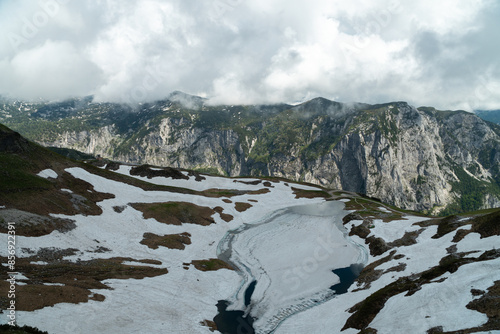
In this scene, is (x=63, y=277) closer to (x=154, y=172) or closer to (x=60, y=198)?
(x=60, y=198)

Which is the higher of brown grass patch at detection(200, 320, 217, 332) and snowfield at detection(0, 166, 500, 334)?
snowfield at detection(0, 166, 500, 334)

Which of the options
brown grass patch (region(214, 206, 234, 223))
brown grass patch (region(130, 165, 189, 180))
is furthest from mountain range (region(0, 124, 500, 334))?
brown grass patch (region(130, 165, 189, 180))

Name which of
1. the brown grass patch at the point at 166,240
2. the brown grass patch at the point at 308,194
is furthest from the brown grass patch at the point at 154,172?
the brown grass patch at the point at 166,240

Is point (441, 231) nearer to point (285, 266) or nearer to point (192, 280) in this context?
point (285, 266)

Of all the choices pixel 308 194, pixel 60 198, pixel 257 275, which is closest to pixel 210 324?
pixel 257 275

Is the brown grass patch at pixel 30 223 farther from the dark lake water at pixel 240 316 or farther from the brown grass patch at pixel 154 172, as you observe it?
the brown grass patch at pixel 154 172

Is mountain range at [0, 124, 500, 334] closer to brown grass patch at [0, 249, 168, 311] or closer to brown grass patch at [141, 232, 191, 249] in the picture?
brown grass patch at [0, 249, 168, 311]
